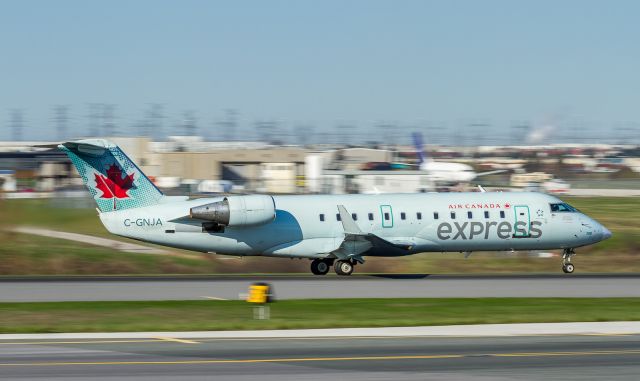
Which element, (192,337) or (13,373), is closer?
(13,373)

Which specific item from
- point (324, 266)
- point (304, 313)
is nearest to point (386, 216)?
point (324, 266)

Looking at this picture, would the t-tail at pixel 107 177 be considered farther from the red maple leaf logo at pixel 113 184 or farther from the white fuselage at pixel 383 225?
the white fuselage at pixel 383 225

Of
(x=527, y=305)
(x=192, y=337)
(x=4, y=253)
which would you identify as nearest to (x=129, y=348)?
(x=192, y=337)

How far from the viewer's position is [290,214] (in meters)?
37.7

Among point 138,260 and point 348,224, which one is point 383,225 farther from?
point 138,260

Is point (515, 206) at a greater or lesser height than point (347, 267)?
greater

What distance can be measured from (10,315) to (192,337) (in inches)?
262

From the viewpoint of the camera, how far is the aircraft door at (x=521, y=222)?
128 ft

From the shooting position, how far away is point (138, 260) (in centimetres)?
4472

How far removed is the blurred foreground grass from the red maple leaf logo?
23.3 feet

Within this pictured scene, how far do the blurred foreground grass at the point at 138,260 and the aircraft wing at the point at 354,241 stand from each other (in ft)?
16.0

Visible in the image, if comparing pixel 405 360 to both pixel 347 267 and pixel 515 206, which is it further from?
pixel 515 206

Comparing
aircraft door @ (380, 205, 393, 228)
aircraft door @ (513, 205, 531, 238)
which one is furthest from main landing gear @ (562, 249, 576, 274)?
aircraft door @ (380, 205, 393, 228)

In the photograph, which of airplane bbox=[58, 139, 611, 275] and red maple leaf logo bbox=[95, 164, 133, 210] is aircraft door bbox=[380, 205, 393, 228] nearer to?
airplane bbox=[58, 139, 611, 275]
